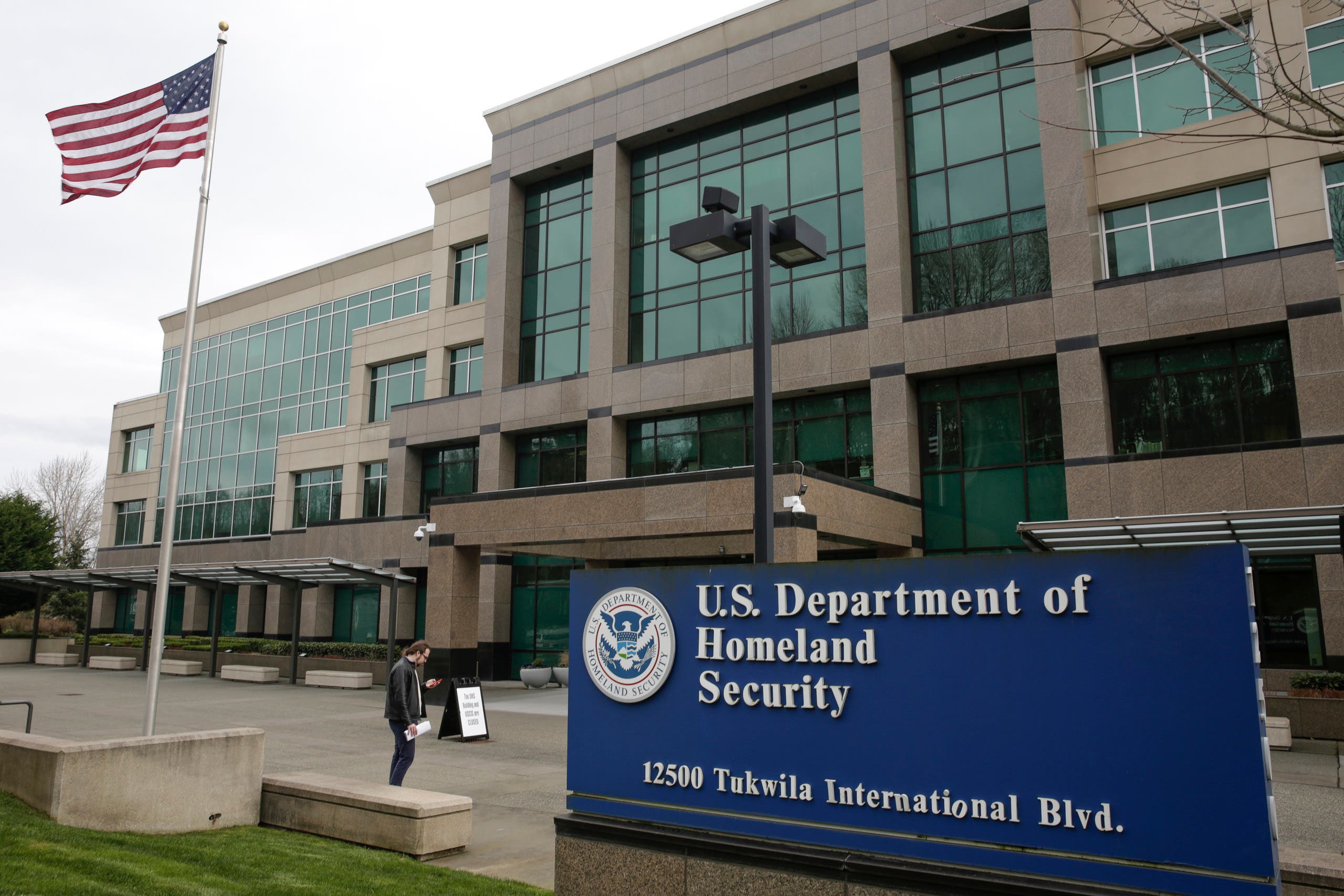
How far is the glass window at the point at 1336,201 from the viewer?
20.9 m

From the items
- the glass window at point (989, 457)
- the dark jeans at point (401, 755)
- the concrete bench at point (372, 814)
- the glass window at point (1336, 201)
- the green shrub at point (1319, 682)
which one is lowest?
the concrete bench at point (372, 814)

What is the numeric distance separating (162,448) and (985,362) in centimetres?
4505

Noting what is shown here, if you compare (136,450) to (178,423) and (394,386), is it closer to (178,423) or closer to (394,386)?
(394,386)

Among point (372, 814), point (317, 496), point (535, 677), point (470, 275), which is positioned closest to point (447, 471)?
point (470, 275)

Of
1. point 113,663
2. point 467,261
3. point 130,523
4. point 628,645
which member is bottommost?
point 113,663

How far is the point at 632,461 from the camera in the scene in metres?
30.0

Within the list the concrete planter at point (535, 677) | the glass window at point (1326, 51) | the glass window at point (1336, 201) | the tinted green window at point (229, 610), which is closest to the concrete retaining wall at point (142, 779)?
the concrete planter at point (535, 677)

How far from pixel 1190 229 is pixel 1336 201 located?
289 centimetres

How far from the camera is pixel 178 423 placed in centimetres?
1207

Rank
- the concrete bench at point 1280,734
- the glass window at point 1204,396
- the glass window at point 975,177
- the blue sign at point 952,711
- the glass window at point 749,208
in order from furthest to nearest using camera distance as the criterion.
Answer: the glass window at point 749,208
the glass window at point 975,177
the glass window at point 1204,396
the concrete bench at point 1280,734
the blue sign at point 952,711

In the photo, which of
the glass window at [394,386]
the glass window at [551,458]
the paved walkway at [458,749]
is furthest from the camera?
the glass window at [394,386]

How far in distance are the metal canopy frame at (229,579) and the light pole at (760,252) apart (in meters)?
17.3

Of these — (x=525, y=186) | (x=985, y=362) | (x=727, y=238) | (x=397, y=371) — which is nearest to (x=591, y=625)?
(x=727, y=238)

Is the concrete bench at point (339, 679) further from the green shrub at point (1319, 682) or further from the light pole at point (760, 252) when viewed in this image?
the green shrub at point (1319, 682)
